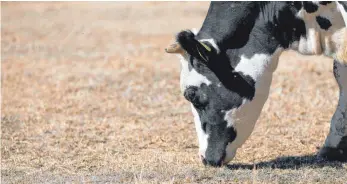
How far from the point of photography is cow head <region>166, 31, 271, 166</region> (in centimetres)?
723

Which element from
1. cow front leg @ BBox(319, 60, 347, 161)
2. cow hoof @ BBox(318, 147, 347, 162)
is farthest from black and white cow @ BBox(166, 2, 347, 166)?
cow hoof @ BBox(318, 147, 347, 162)

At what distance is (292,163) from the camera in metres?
7.94

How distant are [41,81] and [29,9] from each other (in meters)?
13.5

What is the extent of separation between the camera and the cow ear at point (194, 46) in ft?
23.1

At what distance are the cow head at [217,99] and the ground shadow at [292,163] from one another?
32cm

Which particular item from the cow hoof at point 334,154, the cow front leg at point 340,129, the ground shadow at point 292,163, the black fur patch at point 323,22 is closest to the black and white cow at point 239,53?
the black fur patch at point 323,22

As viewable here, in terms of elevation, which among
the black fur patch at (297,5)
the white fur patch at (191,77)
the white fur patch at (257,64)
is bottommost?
the white fur patch at (191,77)

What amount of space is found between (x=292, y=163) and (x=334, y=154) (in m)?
0.45

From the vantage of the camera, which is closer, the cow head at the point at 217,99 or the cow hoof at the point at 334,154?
the cow head at the point at 217,99

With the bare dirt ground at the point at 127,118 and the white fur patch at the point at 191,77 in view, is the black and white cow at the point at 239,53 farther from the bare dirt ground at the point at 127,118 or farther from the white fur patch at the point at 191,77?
the bare dirt ground at the point at 127,118

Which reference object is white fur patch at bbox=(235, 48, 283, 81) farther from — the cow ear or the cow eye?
the cow eye

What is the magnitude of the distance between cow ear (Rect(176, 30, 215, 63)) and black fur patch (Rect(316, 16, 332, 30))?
0.98 m

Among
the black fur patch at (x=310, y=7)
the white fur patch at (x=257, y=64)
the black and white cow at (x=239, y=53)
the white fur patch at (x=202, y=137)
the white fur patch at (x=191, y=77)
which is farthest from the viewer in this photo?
the white fur patch at (x=202, y=137)

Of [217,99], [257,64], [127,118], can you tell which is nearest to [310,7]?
[257,64]
